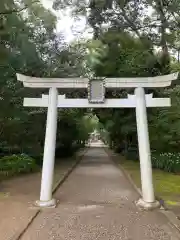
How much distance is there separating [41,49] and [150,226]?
53.0 ft

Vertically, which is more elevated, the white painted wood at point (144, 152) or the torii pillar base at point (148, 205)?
the white painted wood at point (144, 152)

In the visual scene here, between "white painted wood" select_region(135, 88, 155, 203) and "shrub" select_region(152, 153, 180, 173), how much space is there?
9498 millimetres

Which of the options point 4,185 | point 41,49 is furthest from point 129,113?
point 4,185

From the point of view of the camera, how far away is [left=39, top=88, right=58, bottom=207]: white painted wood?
32.2ft

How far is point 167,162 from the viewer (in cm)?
1958

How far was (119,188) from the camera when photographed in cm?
1353

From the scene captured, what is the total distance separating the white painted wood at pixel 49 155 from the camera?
980 centimetres

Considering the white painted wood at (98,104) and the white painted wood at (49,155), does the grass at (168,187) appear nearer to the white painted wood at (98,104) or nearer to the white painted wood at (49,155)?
the white painted wood at (98,104)

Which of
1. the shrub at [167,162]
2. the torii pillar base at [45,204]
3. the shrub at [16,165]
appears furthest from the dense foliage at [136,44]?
the torii pillar base at [45,204]

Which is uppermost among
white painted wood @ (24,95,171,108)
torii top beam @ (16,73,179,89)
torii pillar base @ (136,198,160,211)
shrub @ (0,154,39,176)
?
torii top beam @ (16,73,179,89)

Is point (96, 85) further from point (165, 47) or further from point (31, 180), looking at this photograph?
point (165, 47)

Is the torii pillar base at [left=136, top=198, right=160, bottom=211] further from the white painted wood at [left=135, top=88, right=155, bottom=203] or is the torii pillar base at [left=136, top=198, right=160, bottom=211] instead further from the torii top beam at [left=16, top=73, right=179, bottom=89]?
the torii top beam at [left=16, top=73, right=179, bottom=89]

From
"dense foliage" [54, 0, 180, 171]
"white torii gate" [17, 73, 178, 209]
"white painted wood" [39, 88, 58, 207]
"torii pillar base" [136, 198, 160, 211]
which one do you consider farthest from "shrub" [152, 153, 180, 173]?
"white painted wood" [39, 88, 58, 207]

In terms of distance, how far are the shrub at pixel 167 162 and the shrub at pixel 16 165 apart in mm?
7822
